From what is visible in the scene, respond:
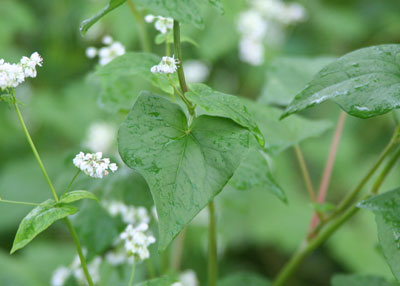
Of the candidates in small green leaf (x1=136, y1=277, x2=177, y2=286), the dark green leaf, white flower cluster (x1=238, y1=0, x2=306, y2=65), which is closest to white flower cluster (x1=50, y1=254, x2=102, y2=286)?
the dark green leaf

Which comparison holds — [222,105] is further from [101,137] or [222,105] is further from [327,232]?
[101,137]

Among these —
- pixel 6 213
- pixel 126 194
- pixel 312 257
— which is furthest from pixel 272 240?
pixel 126 194

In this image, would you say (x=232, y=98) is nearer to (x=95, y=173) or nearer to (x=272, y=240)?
(x=95, y=173)

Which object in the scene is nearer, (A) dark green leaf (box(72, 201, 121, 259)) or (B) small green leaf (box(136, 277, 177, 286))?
(B) small green leaf (box(136, 277, 177, 286))

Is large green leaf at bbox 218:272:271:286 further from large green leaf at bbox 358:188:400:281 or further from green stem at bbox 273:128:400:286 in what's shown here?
large green leaf at bbox 358:188:400:281

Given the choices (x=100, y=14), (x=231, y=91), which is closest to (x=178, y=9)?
(x=100, y=14)

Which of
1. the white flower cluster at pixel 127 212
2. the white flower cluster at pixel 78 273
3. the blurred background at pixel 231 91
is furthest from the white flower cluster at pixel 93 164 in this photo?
the blurred background at pixel 231 91

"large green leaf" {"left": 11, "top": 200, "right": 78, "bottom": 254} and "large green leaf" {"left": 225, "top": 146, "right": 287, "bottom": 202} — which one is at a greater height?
"large green leaf" {"left": 11, "top": 200, "right": 78, "bottom": 254}

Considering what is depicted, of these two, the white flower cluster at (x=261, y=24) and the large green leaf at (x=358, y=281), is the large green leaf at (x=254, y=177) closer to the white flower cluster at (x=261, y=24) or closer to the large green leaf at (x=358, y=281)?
the large green leaf at (x=358, y=281)
